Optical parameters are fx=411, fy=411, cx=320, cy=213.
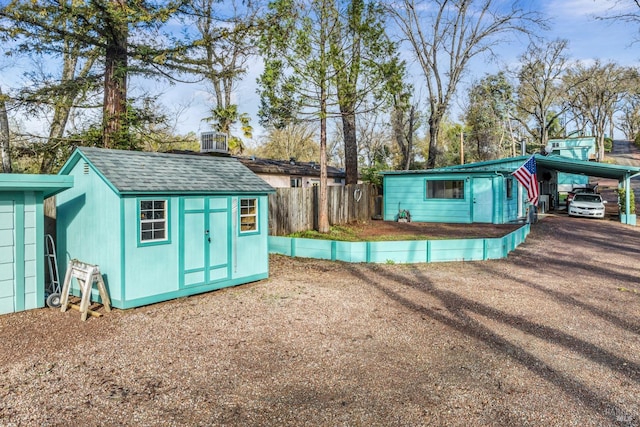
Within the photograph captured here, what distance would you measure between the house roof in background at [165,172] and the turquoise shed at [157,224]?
0.02 metres

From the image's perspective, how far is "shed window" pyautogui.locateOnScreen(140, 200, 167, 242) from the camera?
22.8ft

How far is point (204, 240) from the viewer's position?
7.68 m

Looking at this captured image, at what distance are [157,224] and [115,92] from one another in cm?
627

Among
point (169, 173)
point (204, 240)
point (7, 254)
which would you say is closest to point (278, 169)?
point (169, 173)

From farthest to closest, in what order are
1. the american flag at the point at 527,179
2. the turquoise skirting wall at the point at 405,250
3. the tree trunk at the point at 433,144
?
the tree trunk at the point at 433,144
the american flag at the point at 527,179
the turquoise skirting wall at the point at 405,250

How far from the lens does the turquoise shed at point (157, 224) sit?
668 centimetres

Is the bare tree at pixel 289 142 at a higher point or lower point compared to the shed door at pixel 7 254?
higher

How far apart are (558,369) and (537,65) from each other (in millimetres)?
42950

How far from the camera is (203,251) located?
768 cm

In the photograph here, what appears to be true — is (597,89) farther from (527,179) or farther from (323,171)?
(323,171)

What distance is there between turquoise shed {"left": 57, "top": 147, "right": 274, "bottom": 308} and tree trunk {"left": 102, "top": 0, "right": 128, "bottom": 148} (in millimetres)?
4168

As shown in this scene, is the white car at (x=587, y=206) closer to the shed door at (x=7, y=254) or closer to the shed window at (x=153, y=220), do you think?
the shed window at (x=153, y=220)

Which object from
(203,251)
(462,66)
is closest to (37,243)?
(203,251)

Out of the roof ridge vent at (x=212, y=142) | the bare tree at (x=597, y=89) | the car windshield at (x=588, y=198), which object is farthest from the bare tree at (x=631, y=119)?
the roof ridge vent at (x=212, y=142)
